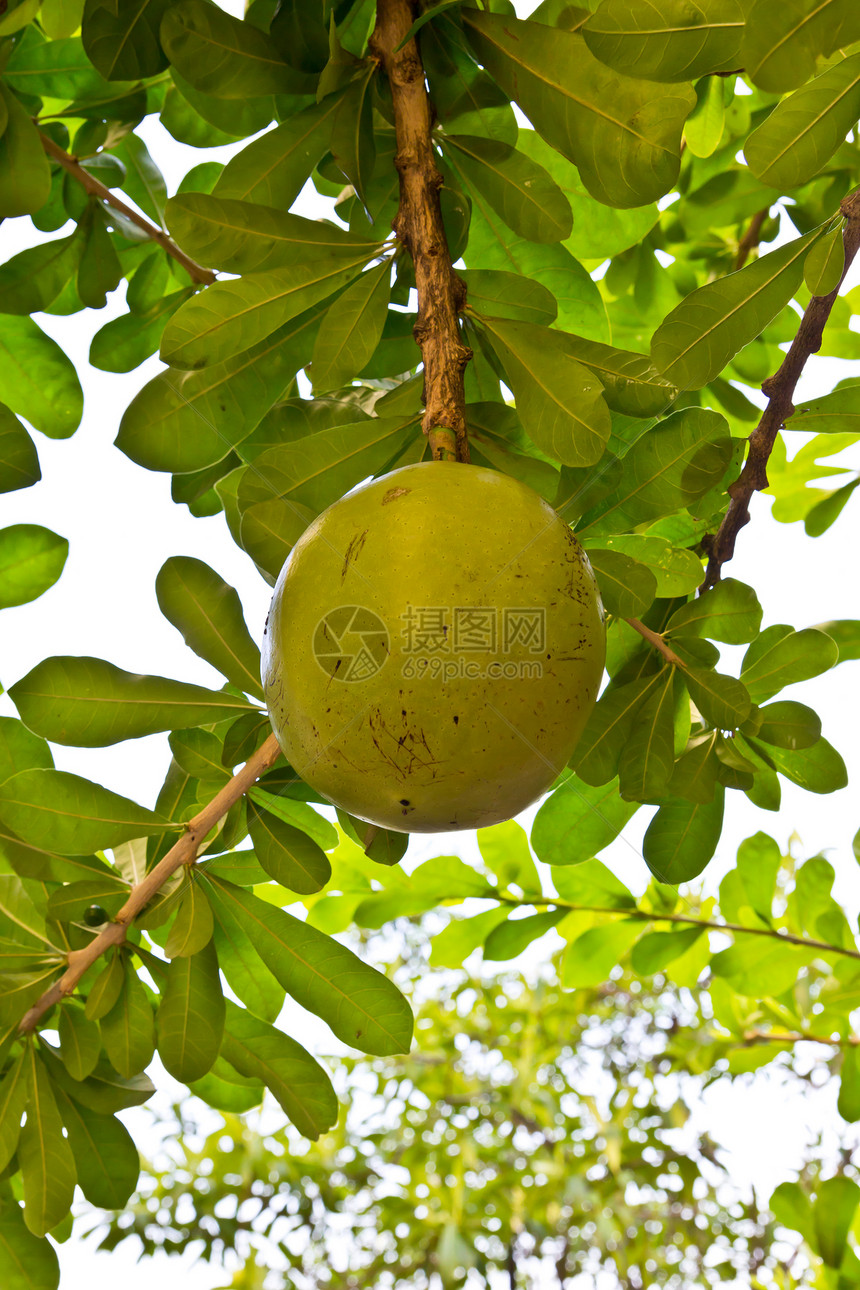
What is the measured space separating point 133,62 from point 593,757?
2.14 ft

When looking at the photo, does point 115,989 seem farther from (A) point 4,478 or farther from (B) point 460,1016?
(B) point 460,1016

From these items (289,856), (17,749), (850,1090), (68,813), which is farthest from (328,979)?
(850,1090)

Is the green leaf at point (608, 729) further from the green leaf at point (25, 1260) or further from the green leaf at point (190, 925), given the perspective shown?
the green leaf at point (25, 1260)

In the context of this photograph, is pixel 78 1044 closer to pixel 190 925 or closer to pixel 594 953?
pixel 190 925

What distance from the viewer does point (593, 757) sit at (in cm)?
83

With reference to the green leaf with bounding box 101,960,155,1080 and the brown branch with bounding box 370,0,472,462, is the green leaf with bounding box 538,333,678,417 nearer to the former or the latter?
the brown branch with bounding box 370,0,472,462

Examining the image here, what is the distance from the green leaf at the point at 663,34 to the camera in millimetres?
538

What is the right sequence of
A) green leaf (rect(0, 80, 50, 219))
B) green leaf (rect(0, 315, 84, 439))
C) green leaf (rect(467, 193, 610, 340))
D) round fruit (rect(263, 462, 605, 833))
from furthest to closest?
green leaf (rect(0, 315, 84, 439))
green leaf (rect(467, 193, 610, 340))
green leaf (rect(0, 80, 50, 219))
round fruit (rect(263, 462, 605, 833))

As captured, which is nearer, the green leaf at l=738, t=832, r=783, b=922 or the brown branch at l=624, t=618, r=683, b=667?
the brown branch at l=624, t=618, r=683, b=667

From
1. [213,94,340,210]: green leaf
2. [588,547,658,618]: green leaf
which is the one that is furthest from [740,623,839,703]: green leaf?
[213,94,340,210]: green leaf

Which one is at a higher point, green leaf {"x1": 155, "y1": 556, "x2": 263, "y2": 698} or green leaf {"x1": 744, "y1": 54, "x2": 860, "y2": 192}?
green leaf {"x1": 744, "y1": 54, "x2": 860, "y2": 192}

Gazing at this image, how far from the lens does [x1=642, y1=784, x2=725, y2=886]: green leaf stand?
929 millimetres

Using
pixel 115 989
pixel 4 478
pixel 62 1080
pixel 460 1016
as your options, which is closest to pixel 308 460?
pixel 4 478

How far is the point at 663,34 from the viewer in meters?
0.54
